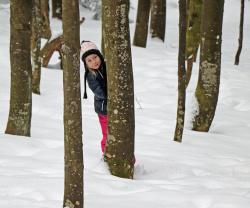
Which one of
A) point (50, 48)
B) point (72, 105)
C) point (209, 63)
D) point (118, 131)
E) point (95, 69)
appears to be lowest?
point (50, 48)

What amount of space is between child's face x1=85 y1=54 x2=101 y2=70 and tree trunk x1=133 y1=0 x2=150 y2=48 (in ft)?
32.3

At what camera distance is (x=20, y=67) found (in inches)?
251

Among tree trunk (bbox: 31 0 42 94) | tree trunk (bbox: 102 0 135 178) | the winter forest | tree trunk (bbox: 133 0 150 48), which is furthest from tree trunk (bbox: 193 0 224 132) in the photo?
tree trunk (bbox: 133 0 150 48)

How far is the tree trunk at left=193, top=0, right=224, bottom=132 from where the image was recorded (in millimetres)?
7527

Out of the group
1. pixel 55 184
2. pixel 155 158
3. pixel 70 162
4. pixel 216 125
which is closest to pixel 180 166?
pixel 155 158

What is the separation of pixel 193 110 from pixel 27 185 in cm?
421

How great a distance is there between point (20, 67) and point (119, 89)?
6.44ft

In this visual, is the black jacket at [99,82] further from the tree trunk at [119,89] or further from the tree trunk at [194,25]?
the tree trunk at [194,25]

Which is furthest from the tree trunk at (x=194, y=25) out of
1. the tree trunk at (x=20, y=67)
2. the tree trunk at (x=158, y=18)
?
the tree trunk at (x=20, y=67)

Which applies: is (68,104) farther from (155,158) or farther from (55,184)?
(155,158)

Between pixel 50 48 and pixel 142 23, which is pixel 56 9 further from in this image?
pixel 50 48

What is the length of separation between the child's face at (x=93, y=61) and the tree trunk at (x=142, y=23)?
32.3 feet

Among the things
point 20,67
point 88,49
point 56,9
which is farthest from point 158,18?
point 88,49

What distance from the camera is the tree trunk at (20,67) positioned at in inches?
247
